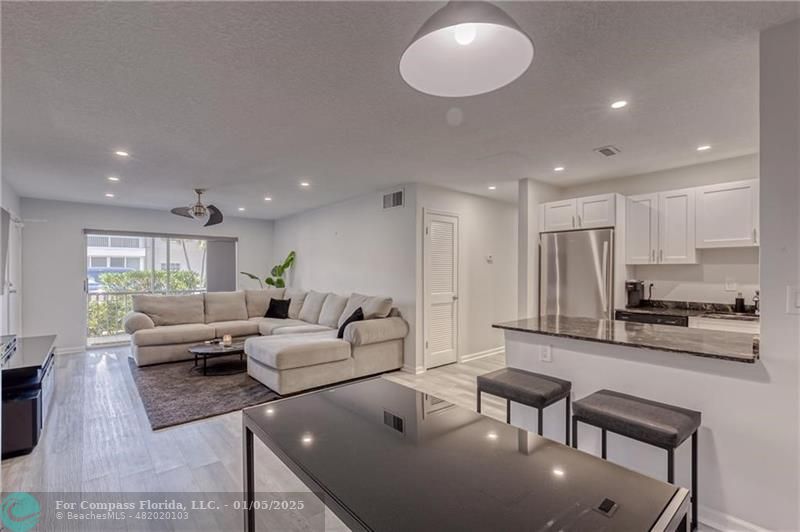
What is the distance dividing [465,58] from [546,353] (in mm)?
2062

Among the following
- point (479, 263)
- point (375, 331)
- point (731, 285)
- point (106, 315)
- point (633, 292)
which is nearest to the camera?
point (731, 285)

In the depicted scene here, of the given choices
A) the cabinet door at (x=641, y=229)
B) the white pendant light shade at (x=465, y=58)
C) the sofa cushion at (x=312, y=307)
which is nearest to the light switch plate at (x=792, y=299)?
the white pendant light shade at (x=465, y=58)

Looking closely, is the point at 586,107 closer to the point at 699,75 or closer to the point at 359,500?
the point at 699,75

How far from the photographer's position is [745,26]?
173 centimetres

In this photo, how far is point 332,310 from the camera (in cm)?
580

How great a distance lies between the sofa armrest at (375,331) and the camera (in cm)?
449

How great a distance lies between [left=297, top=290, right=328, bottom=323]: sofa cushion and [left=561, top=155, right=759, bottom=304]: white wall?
4.40m

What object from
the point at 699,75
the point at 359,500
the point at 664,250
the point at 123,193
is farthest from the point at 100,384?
the point at 664,250

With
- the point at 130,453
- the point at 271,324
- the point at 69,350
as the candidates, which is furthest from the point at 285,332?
the point at 69,350

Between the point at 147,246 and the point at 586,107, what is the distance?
7593mm

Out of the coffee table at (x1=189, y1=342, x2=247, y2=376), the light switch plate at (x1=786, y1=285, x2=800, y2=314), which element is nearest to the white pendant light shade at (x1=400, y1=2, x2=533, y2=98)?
the light switch plate at (x1=786, y1=285, x2=800, y2=314)

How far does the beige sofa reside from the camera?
4145mm

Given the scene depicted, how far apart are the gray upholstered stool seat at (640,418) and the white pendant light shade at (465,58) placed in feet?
5.37

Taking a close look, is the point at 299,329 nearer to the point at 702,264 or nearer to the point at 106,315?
the point at 106,315
